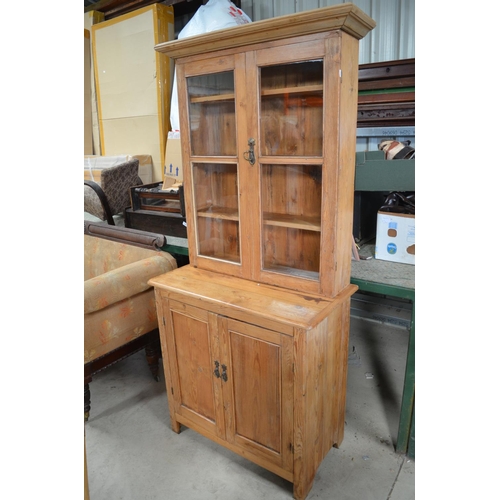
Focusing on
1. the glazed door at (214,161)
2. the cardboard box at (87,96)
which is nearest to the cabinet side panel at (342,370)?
the glazed door at (214,161)

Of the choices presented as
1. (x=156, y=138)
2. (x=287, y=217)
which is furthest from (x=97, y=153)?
(x=287, y=217)

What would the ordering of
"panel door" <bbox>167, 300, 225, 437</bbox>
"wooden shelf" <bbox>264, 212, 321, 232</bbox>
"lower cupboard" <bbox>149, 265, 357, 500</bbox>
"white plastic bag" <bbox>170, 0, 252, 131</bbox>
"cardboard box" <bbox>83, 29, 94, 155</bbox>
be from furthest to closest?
"cardboard box" <bbox>83, 29, 94, 155</bbox>
"white plastic bag" <bbox>170, 0, 252, 131</bbox>
"panel door" <bbox>167, 300, 225, 437</bbox>
"wooden shelf" <bbox>264, 212, 321, 232</bbox>
"lower cupboard" <bbox>149, 265, 357, 500</bbox>

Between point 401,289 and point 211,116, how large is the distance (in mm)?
1080

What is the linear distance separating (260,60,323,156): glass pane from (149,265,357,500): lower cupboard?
574 millimetres

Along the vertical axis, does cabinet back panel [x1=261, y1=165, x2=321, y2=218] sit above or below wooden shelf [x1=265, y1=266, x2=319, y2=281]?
above

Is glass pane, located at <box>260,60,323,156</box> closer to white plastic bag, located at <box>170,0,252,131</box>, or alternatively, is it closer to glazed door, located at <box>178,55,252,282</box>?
glazed door, located at <box>178,55,252,282</box>

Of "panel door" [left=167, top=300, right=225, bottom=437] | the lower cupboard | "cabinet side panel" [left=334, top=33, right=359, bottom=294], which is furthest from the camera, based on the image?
"panel door" [left=167, top=300, right=225, bottom=437]

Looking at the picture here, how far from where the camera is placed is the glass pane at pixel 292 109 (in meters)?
1.50

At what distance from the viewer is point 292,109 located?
1637 millimetres

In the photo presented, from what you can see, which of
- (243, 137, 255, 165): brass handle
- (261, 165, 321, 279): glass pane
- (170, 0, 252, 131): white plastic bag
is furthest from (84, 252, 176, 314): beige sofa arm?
(170, 0, 252, 131): white plastic bag

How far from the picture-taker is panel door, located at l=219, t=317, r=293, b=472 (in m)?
1.57

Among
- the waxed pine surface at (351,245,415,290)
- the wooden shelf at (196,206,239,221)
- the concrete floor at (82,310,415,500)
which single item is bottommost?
the concrete floor at (82,310,415,500)

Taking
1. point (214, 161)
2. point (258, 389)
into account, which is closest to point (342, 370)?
point (258, 389)
